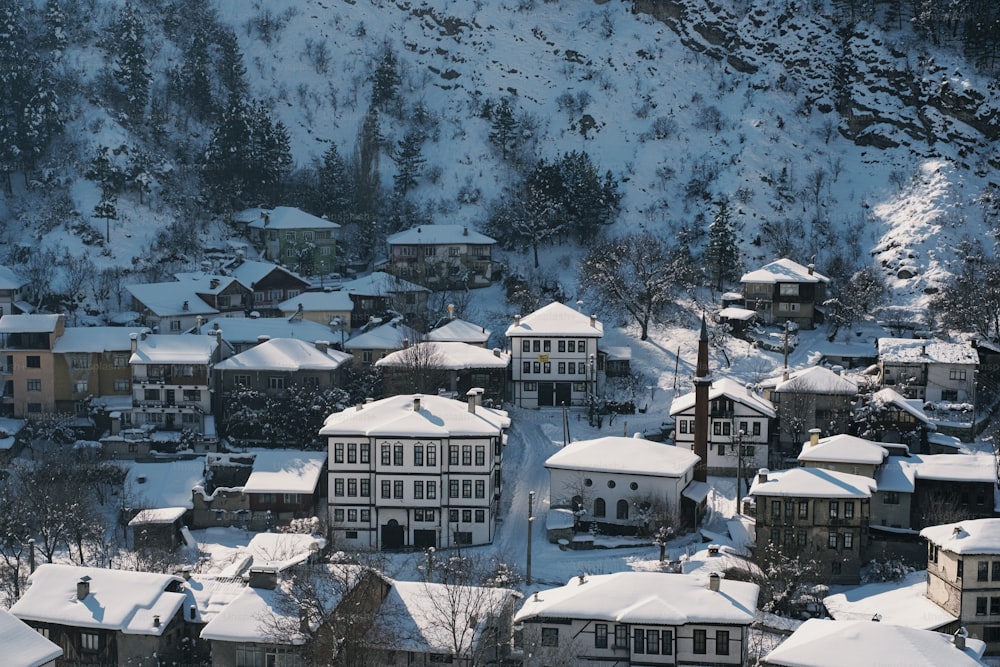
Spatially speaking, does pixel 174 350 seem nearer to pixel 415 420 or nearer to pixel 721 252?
pixel 415 420

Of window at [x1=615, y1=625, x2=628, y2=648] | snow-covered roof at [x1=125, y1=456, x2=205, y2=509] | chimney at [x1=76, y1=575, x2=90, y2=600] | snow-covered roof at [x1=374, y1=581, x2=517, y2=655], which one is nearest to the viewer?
snow-covered roof at [x1=374, y1=581, x2=517, y2=655]

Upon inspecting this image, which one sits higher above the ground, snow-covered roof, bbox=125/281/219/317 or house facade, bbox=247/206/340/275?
house facade, bbox=247/206/340/275

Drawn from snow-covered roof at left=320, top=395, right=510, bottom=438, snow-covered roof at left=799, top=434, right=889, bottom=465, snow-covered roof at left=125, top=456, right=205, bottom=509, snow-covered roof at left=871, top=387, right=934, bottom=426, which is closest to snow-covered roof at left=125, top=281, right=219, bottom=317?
snow-covered roof at left=125, top=456, right=205, bottom=509

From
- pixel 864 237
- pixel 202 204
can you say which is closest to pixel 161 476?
pixel 202 204

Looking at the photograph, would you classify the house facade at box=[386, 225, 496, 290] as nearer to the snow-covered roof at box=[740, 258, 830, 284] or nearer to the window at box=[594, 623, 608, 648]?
the snow-covered roof at box=[740, 258, 830, 284]

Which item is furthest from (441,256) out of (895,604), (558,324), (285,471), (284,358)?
(895,604)

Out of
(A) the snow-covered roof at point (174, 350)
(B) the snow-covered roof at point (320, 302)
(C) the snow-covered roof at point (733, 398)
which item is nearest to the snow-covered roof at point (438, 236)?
(B) the snow-covered roof at point (320, 302)
